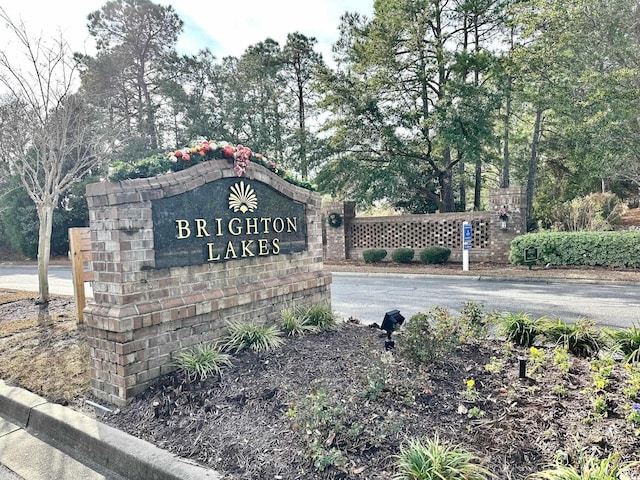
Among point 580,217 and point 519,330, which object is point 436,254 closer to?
point 580,217

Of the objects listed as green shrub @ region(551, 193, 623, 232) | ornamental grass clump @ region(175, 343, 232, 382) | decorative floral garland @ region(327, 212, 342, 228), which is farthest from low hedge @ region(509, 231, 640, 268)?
ornamental grass clump @ region(175, 343, 232, 382)

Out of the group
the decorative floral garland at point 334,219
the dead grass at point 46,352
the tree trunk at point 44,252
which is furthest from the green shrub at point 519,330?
the decorative floral garland at point 334,219

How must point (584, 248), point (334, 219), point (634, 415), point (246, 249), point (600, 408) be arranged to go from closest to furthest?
point (634, 415) < point (600, 408) < point (246, 249) < point (584, 248) < point (334, 219)

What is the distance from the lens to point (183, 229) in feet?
12.3

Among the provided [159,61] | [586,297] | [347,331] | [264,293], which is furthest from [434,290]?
[159,61]

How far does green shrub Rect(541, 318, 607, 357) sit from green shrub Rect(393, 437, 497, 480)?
2036mm

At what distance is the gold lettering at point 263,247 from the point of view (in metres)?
4.60

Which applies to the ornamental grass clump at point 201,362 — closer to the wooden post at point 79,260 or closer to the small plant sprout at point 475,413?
the small plant sprout at point 475,413

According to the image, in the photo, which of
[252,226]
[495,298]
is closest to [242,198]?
[252,226]

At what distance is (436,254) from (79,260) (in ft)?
37.4

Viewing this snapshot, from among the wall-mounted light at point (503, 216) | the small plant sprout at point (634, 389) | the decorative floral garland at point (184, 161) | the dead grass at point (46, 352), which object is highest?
the decorative floral garland at point (184, 161)

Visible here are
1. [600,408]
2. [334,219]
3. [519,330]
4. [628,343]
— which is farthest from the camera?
[334,219]

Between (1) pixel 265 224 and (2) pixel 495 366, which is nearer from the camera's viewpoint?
(2) pixel 495 366

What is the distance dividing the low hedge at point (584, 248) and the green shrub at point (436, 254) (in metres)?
2.44
